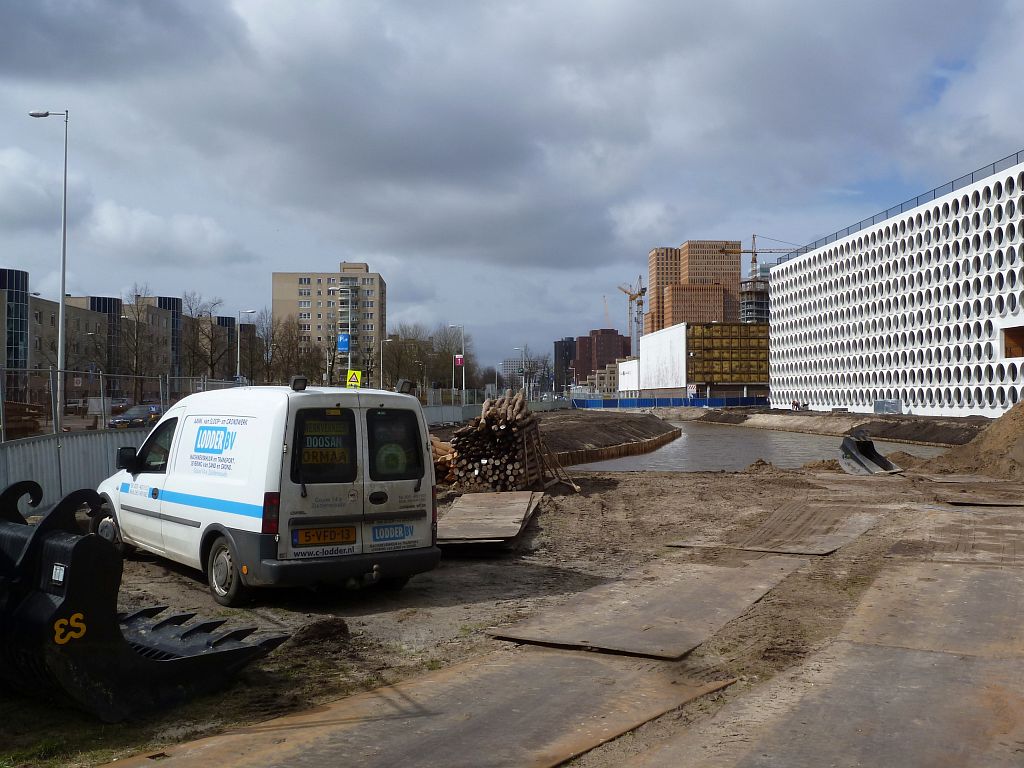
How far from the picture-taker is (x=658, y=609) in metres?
7.96

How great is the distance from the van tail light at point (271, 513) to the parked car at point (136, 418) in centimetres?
1108

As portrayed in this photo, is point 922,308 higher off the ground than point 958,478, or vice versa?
point 922,308

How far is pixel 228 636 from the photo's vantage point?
18.2ft

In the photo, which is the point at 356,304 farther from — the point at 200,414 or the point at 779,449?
the point at 200,414

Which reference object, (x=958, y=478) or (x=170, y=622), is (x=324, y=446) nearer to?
Answer: (x=170, y=622)

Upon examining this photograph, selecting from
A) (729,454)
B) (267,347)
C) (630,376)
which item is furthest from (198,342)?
(630,376)

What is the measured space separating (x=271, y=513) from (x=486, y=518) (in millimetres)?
5256

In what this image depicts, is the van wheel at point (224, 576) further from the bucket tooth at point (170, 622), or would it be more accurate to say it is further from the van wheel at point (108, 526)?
the van wheel at point (108, 526)

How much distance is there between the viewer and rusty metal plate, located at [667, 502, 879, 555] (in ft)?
36.7

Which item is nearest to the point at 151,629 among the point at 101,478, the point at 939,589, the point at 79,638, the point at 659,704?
the point at 79,638

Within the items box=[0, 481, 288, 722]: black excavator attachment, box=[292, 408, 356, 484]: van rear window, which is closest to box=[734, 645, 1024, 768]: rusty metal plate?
box=[0, 481, 288, 722]: black excavator attachment

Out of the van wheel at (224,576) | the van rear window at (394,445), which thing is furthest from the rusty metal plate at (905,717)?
the van wheel at (224,576)

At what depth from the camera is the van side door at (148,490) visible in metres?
9.05

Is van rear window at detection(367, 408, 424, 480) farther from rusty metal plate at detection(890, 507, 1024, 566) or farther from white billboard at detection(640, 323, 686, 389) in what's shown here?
white billboard at detection(640, 323, 686, 389)
